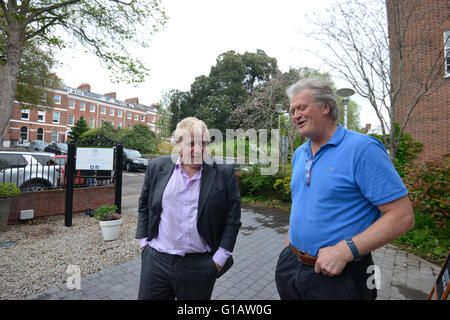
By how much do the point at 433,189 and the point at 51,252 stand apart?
735 centimetres

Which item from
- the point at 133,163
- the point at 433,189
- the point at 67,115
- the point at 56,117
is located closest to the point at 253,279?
the point at 433,189

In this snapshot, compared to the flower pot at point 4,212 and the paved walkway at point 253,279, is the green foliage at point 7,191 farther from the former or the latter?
the paved walkway at point 253,279

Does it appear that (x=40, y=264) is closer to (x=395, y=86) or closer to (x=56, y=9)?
(x=395, y=86)

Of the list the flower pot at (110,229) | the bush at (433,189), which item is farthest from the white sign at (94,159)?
the bush at (433,189)

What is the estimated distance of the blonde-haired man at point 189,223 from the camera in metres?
1.76

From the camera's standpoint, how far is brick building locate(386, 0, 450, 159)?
5.77 metres

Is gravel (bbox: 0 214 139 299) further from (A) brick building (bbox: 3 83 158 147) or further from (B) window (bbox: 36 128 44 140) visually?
(B) window (bbox: 36 128 44 140)

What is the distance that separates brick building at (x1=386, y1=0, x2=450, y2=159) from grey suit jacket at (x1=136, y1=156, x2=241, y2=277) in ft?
17.9

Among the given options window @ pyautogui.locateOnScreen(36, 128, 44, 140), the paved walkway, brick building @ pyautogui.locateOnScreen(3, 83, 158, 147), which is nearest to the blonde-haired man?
the paved walkway

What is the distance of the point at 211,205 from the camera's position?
1.81 m

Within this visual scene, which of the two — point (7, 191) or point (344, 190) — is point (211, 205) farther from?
point (7, 191)
